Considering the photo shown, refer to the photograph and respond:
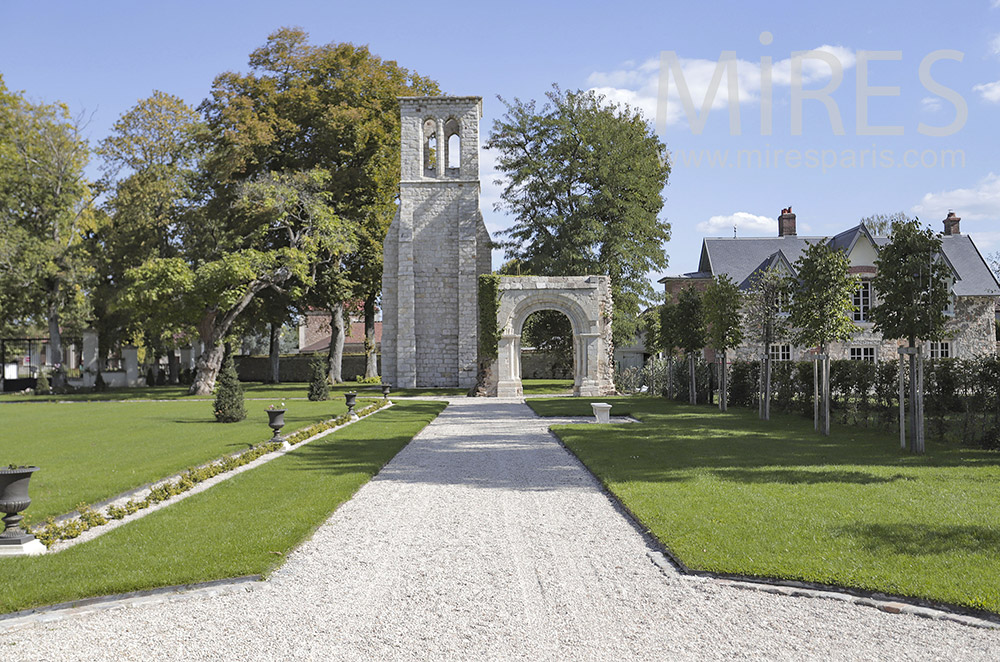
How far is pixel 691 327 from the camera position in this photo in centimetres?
2556

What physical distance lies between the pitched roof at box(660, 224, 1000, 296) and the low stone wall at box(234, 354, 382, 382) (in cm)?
2236

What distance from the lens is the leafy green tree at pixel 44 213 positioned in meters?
35.7

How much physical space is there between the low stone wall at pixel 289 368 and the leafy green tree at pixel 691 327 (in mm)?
30298

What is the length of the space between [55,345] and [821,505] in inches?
1524

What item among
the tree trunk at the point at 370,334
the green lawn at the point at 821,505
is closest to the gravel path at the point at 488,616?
the green lawn at the point at 821,505

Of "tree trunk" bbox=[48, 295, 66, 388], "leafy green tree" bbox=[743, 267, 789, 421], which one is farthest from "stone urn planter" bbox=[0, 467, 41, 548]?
"tree trunk" bbox=[48, 295, 66, 388]

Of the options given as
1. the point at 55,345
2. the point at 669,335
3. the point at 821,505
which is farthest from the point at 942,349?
the point at 55,345

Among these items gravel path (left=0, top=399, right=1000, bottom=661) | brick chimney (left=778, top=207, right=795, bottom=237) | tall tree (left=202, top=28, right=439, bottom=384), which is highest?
tall tree (left=202, top=28, right=439, bottom=384)

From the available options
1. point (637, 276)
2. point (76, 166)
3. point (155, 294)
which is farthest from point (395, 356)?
point (76, 166)

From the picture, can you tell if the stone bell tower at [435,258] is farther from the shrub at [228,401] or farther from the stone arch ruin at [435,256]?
the shrub at [228,401]

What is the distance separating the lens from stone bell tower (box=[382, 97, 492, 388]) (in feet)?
113

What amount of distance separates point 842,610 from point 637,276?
114 feet

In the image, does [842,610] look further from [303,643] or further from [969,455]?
[969,455]

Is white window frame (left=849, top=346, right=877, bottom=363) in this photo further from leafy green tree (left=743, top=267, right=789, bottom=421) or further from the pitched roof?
leafy green tree (left=743, top=267, right=789, bottom=421)
